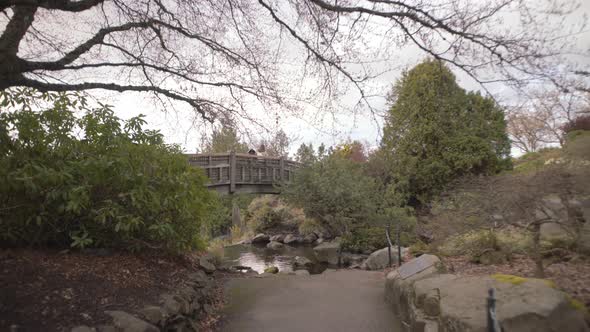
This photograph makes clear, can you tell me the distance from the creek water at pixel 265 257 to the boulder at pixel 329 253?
247 millimetres

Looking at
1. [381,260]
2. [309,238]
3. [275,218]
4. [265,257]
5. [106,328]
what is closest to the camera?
[106,328]

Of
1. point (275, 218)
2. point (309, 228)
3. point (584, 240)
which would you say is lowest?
point (309, 228)

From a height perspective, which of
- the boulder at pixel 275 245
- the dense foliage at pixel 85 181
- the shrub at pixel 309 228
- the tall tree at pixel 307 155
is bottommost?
the boulder at pixel 275 245

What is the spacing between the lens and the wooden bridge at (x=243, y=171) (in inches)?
505

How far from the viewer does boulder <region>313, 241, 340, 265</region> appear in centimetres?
1314

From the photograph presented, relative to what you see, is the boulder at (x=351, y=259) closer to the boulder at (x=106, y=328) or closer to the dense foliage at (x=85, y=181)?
the dense foliage at (x=85, y=181)

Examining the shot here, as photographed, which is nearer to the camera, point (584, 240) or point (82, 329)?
point (82, 329)

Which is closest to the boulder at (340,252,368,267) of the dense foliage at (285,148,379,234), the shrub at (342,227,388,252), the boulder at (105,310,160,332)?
the shrub at (342,227,388,252)

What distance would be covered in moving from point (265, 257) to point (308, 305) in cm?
924

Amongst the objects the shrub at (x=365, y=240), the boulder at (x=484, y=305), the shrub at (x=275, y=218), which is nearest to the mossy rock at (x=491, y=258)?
the boulder at (x=484, y=305)

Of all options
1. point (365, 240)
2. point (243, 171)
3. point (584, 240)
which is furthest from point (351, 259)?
point (584, 240)

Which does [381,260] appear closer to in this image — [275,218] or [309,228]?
[309,228]

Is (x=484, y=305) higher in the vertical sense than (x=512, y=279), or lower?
lower

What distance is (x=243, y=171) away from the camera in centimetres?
1518
